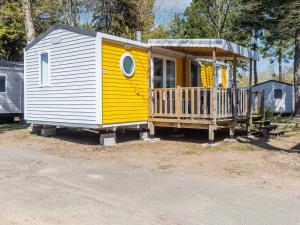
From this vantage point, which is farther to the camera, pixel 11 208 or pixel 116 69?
pixel 116 69

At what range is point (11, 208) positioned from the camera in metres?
4.67

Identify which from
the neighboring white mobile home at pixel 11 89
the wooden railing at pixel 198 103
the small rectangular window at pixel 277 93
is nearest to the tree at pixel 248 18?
the small rectangular window at pixel 277 93

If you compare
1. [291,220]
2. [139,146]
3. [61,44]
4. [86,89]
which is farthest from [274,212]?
[61,44]

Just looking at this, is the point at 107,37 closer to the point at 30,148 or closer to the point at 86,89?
the point at 86,89

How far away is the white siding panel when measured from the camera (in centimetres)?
1020

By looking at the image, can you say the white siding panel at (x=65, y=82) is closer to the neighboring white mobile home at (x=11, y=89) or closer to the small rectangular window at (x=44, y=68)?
the small rectangular window at (x=44, y=68)

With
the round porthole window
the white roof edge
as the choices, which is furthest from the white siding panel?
the round porthole window

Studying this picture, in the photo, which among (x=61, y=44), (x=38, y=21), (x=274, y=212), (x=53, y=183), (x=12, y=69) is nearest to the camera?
(x=274, y=212)

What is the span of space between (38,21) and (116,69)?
17097mm

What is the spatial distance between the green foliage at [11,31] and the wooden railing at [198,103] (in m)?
13.4

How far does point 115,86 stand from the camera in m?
10.5

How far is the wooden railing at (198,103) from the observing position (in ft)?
34.0

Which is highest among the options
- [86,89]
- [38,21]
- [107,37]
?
[38,21]

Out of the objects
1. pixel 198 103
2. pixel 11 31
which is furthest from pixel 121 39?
pixel 11 31
